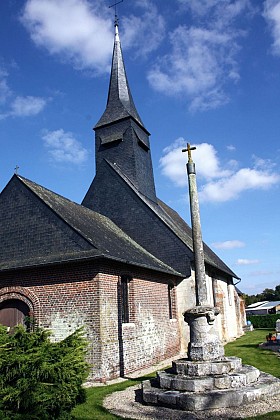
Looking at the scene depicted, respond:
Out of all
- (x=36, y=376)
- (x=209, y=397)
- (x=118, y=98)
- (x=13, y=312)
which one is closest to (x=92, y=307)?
(x=13, y=312)

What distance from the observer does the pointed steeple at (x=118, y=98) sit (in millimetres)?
19547

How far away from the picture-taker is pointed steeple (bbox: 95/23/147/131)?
19.5m

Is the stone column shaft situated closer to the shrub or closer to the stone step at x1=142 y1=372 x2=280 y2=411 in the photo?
the stone step at x1=142 y1=372 x2=280 y2=411

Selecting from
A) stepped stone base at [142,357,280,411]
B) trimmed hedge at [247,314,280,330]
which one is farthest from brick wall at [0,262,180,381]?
trimmed hedge at [247,314,280,330]

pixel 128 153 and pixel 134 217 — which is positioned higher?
pixel 128 153

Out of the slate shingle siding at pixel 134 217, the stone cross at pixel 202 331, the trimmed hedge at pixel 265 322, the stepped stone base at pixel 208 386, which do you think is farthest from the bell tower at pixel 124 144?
the trimmed hedge at pixel 265 322

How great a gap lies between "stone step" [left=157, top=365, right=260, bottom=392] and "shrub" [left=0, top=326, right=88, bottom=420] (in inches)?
80.2

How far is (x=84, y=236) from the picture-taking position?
36.2 feet

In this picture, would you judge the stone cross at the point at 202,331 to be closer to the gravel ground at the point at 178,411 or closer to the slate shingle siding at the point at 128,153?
the gravel ground at the point at 178,411

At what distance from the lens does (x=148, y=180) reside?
19.5m

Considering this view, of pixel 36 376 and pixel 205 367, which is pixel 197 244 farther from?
pixel 36 376

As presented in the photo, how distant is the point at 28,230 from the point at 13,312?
8.43 ft

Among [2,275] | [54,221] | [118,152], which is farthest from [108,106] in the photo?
[2,275]

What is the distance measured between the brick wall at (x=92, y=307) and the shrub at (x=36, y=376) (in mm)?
3952
